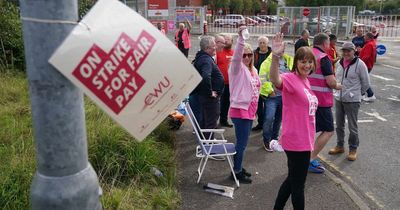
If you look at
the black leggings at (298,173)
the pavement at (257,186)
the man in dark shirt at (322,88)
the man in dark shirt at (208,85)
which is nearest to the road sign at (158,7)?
the man in dark shirt at (208,85)

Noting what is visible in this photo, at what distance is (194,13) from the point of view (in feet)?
101

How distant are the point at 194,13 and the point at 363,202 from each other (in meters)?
27.3

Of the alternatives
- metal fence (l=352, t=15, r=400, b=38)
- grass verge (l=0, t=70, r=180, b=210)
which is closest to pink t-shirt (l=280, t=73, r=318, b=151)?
grass verge (l=0, t=70, r=180, b=210)

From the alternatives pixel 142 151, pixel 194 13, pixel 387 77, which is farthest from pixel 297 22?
pixel 142 151

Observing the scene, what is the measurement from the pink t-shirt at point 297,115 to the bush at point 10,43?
7637mm

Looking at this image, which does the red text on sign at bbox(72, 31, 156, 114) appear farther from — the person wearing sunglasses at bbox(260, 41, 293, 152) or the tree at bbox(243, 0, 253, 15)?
the tree at bbox(243, 0, 253, 15)

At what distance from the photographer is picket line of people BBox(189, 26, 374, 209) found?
149 inches

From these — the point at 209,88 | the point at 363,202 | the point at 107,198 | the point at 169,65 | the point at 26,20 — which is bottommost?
the point at 363,202

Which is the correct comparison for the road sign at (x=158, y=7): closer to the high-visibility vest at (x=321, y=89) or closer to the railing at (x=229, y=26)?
the high-visibility vest at (x=321, y=89)

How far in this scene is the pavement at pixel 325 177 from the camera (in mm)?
4637

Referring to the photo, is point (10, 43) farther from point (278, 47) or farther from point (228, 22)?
point (228, 22)

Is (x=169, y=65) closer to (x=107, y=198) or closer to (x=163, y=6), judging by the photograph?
(x=107, y=198)

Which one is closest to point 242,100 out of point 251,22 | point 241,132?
point 241,132

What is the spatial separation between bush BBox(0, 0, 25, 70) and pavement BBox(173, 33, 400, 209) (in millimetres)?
4828
